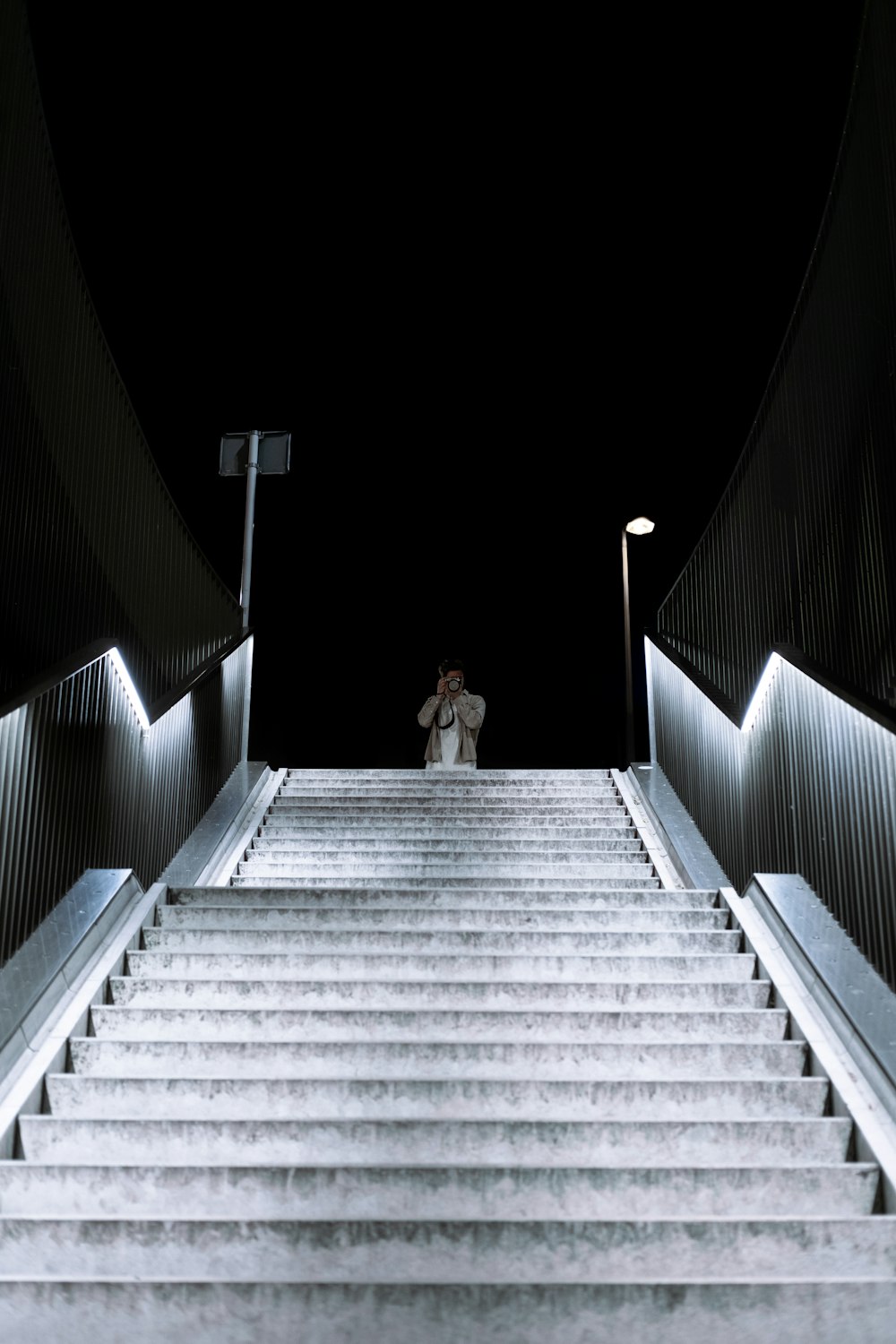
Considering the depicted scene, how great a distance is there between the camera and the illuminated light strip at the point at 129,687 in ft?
20.7

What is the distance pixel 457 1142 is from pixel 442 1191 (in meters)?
0.25

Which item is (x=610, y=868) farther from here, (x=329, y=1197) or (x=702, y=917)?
(x=329, y=1197)

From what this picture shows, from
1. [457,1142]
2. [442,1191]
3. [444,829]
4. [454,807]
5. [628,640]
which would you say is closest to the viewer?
[442,1191]

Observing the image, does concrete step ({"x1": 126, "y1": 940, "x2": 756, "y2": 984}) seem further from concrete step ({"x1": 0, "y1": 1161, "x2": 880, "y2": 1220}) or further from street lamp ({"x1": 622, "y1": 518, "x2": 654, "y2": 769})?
street lamp ({"x1": 622, "y1": 518, "x2": 654, "y2": 769})

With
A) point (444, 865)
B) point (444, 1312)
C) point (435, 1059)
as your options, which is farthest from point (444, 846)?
point (444, 1312)

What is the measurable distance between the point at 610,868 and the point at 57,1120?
4.01 metres

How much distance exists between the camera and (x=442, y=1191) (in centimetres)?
372

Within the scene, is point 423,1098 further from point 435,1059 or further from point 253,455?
point 253,455

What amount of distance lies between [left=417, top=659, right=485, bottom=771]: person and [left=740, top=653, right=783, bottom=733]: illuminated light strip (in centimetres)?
601

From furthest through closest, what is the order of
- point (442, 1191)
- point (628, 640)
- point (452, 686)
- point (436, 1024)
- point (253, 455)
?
point (628, 640), point (253, 455), point (452, 686), point (436, 1024), point (442, 1191)

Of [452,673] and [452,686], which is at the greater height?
[452,673]

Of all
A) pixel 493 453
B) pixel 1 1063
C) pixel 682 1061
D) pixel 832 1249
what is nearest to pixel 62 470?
pixel 1 1063

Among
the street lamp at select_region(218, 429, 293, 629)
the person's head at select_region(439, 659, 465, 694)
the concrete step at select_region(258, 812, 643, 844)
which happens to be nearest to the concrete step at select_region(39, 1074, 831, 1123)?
the concrete step at select_region(258, 812, 643, 844)

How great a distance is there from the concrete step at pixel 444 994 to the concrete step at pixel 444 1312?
1764 mm
